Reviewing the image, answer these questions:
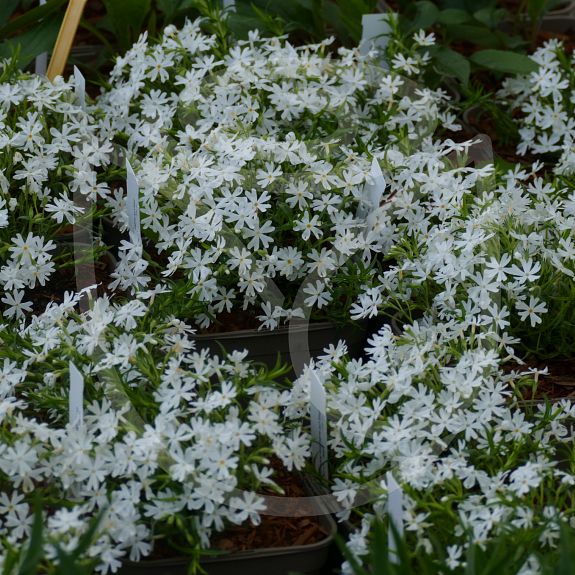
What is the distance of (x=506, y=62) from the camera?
8.53 ft

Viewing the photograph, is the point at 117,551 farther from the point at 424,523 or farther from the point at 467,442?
the point at 467,442

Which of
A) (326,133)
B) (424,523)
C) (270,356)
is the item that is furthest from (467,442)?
(326,133)

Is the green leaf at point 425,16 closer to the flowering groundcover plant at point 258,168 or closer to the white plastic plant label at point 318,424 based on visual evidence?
the flowering groundcover plant at point 258,168

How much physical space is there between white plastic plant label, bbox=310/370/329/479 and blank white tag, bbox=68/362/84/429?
1.27 feet

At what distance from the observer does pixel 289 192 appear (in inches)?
75.7

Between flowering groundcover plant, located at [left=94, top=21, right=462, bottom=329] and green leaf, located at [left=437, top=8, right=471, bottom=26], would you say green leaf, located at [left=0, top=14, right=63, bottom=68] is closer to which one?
flowering groundcover plant, located at [left=94, top=21, right=462, bottom=329]

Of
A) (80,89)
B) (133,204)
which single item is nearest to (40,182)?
(133,204)

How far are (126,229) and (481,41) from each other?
1.40 m

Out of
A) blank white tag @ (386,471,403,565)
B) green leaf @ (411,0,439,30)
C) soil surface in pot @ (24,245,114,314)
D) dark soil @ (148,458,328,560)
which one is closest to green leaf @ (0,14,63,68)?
soil surface in pot @ (24,245,114,314)

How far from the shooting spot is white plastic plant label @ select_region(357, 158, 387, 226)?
1.94 m

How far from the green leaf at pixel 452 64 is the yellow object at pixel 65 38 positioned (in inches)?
38.8

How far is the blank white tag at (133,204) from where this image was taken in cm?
194

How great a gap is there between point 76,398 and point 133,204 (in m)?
0.55

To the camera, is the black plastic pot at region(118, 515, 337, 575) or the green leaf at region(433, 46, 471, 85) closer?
the black plastic pot at region(118, 515, 337, 575)
